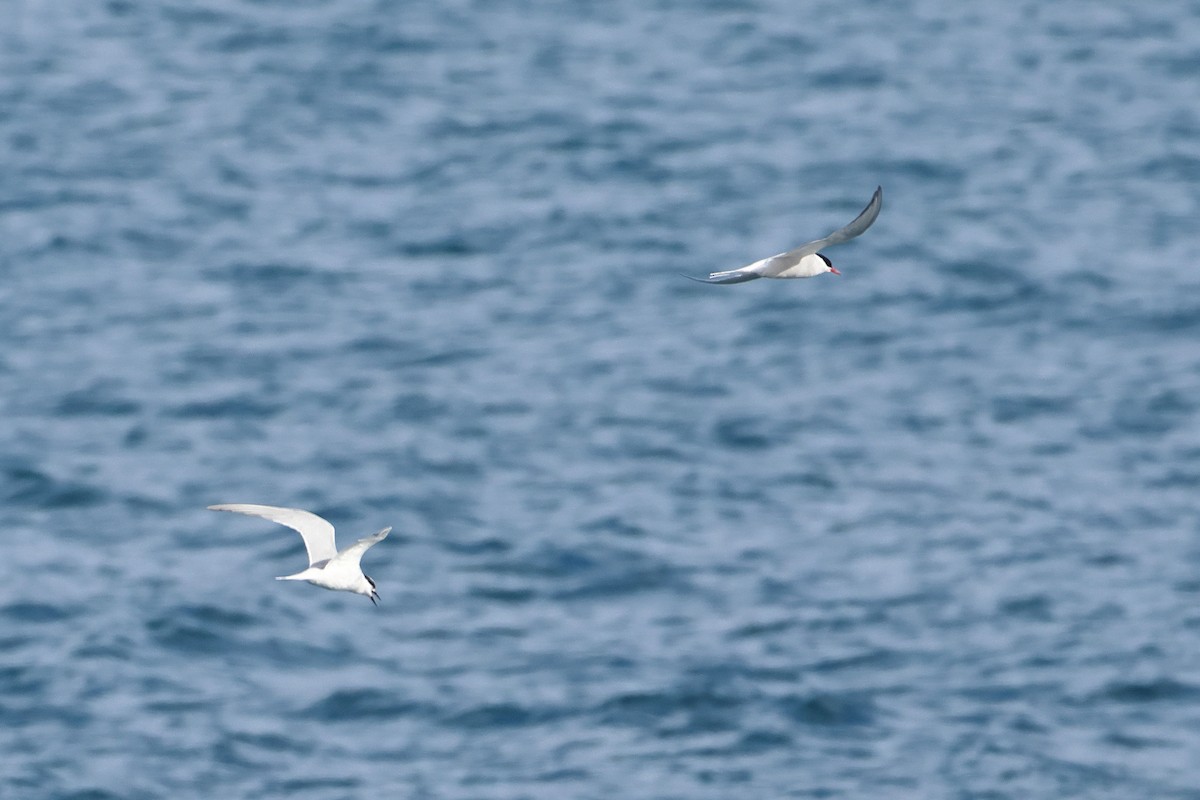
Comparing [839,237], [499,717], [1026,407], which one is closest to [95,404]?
[499,717]

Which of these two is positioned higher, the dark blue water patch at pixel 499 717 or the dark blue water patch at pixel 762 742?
the dark blue water patch at pixel 499 717

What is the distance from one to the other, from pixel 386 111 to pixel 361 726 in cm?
2059

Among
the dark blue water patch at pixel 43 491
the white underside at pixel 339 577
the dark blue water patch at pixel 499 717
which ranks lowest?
the dark blue water patch at pixel 499 717

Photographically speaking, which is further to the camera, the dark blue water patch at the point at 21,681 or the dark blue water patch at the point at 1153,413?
the dark blue water patch at the point at 1153,413

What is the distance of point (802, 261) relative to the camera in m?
15.1

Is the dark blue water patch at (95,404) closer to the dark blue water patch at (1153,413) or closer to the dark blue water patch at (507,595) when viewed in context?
the dark blue water patch at (507,595)

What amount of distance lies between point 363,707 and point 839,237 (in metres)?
16.0

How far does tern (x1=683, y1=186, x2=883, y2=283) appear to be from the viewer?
12523mm

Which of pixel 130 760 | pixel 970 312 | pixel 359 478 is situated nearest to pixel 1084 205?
pixel 970 312

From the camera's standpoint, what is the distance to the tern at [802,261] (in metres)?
12.5

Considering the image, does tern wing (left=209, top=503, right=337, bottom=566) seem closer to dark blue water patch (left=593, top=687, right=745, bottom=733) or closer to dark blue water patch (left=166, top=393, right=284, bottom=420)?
A: dark blue water patch (left=593, top=687, right=745, bottom=733)

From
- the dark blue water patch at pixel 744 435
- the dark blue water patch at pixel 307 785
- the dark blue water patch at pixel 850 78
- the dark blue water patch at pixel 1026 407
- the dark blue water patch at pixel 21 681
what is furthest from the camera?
the dark blue water patch at pixel 850 78

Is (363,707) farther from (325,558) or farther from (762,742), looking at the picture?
(325,558)

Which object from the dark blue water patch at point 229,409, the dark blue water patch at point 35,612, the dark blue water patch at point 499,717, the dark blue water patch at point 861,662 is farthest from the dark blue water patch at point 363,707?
the dark blue water patch at point 229,409
